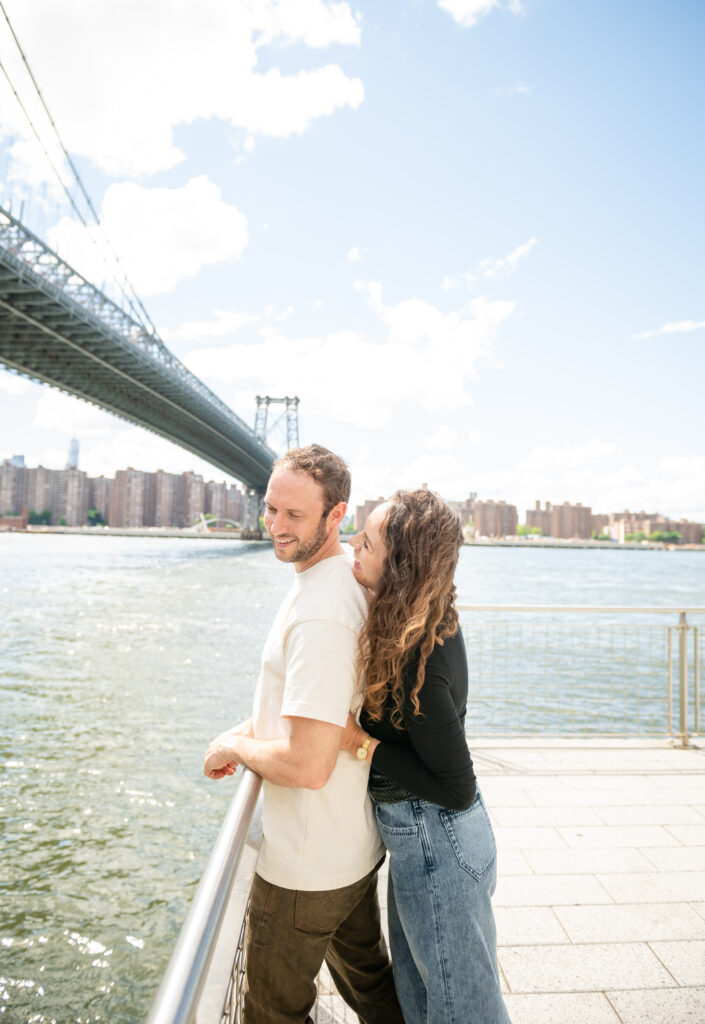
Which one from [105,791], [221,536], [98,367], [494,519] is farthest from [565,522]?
[105,791]

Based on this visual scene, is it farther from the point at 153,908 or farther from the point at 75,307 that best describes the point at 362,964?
the point at 75,307

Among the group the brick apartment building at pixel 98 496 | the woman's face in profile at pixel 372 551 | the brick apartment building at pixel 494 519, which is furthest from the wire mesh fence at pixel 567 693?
the brick apartment building at pixel 494 519

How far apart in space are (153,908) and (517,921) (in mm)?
2582

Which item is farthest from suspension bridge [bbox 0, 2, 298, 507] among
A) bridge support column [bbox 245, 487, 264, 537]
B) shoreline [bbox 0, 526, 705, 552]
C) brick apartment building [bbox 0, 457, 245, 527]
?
brick apartment building [bbox 0, 457, 245, 527]

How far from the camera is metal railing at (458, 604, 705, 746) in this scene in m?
4.22

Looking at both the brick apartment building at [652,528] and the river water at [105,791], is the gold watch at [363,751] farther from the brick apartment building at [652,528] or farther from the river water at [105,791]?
the brick apartment building at [652,528]

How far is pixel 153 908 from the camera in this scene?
401cm

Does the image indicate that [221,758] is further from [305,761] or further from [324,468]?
[324,468]

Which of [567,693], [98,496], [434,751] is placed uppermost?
[98,496]

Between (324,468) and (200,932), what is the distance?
79cm

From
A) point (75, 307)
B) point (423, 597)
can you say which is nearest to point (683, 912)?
point (423, 597)

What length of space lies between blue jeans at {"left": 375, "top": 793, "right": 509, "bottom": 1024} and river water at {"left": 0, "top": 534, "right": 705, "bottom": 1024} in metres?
2.48

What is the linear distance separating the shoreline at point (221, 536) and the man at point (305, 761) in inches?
2181

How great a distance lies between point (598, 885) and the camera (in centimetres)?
252
